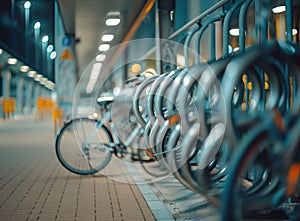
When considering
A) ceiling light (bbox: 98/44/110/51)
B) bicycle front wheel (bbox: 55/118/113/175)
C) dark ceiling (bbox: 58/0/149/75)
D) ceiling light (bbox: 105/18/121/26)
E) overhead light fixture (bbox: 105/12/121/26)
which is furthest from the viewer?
ceiling light (bbox: 98/44/110/51)

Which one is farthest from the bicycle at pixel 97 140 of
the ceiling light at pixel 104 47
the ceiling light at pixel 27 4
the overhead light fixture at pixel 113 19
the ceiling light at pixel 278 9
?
the ceiling light at pixel 104 47

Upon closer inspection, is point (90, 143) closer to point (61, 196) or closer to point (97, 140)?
point (97, 140)

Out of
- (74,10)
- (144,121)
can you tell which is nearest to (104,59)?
(74,10)

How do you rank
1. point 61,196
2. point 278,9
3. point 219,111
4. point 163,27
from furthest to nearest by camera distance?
point 163,27
point 278,9
point 61,196
point 219,111

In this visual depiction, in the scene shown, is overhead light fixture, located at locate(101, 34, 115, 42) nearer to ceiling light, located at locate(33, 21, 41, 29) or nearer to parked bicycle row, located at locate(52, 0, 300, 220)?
ceiling light, located at locate(33, 21, 41, 29)

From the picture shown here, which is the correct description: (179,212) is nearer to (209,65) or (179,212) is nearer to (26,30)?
(209,65)

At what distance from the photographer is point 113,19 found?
17.0 meters

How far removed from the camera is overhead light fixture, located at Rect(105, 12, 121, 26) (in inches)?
633

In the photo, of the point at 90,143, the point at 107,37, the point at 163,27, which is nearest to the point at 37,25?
the point at 163,27

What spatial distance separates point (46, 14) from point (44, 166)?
6.70 m

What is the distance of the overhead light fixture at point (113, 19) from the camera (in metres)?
16.1

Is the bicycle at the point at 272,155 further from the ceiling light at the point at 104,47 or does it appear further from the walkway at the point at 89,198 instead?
the ceiling light at the point at 104,47

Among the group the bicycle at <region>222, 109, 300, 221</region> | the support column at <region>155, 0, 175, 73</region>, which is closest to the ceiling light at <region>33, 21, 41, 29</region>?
the support column at <region>155, 0, 175, 73</region>

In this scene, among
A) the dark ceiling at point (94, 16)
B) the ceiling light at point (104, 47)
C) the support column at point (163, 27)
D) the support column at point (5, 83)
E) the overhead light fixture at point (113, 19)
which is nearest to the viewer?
the support column at point (163, 27)
